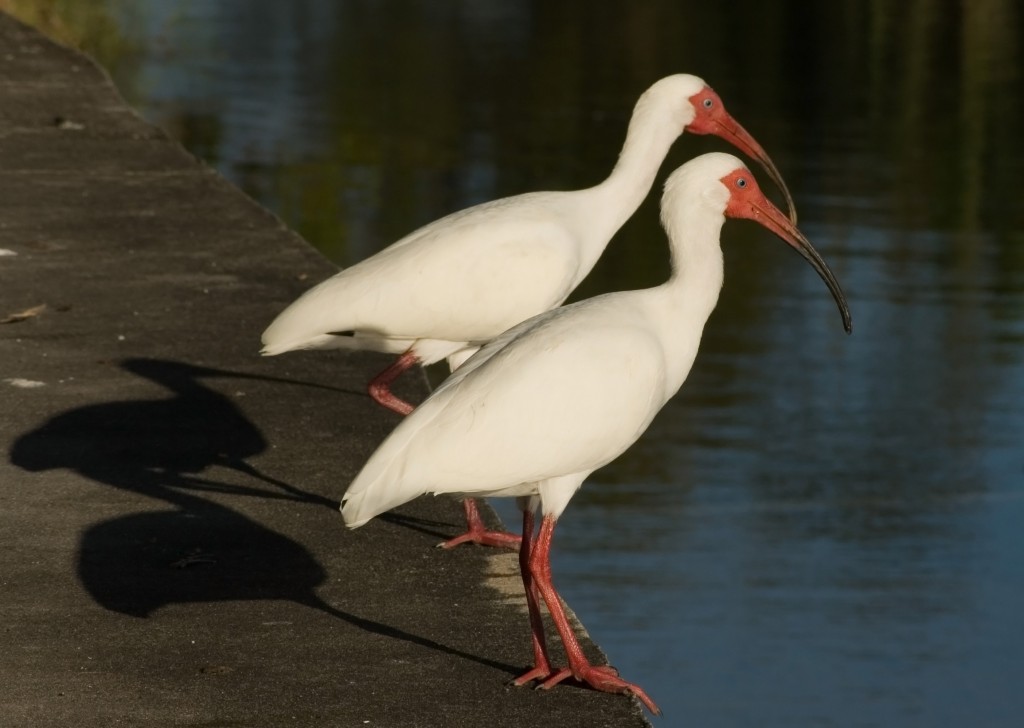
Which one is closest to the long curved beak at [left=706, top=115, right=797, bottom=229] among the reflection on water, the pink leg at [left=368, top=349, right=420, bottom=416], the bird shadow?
the pink leg at [left=368, top=349, right=420, bottom=416]

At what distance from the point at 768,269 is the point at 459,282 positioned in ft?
20.5

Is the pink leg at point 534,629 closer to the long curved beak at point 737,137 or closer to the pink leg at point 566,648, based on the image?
the pink leg at point 566,648

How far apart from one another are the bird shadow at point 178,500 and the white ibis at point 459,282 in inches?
18.2

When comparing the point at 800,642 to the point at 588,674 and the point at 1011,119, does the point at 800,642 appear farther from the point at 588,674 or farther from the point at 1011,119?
the point at 1011,119

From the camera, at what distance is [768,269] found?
39.4 ft

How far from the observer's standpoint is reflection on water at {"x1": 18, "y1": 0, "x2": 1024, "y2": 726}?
7059mm

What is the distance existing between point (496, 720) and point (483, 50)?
16.4 metres

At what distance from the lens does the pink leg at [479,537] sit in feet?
18.6

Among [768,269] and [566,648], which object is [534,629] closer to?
[566,648]

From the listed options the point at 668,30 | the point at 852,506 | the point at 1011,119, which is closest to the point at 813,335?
the point at 852,506

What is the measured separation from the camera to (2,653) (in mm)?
4688

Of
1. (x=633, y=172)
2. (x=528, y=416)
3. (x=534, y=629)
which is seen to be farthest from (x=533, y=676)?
(x=633, y=172)

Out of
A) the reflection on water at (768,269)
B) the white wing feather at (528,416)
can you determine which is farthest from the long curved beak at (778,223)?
the reflection on water at (768,269)

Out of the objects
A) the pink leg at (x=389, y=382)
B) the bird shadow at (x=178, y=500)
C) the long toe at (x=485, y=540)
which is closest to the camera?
the bird shadow at (x=178, y=500)
